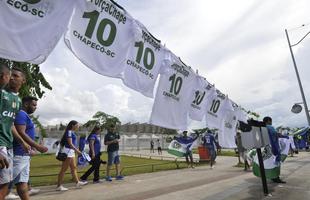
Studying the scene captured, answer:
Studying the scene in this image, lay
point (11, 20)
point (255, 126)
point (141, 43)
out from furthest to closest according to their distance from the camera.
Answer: point (255, 126) < point (141, 43) < point (11, 20)

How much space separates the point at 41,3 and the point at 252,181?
812 cm

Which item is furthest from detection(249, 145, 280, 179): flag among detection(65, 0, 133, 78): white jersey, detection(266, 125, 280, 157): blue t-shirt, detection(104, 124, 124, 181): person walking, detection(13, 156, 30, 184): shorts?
detection(13, 156, 30, 184): shorts

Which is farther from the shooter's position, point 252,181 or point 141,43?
point 252,181

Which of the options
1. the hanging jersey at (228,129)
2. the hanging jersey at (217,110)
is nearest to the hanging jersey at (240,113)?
the hanging jersey at (228,129)

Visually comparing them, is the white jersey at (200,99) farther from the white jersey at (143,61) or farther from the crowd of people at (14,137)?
the crowd of people at (14,137)

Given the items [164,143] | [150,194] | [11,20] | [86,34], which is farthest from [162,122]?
[164,143]

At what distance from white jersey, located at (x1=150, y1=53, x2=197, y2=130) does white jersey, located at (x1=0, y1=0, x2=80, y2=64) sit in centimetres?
317

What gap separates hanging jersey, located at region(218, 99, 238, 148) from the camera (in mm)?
12062

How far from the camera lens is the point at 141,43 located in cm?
736

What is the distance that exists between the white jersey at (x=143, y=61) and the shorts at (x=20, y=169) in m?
2.58

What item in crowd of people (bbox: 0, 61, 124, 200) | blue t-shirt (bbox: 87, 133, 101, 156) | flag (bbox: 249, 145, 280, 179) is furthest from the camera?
blue t-shirt (bbox: 87, 133, 101, 156)

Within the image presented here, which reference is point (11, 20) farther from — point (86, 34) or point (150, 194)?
point (150, 194)

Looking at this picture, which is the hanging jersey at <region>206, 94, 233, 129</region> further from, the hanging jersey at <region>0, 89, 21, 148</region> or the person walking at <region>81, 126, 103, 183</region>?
the hanging jersey at <region>0, 89, 21, 148</region>

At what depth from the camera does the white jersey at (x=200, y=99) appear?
9.71 metres
